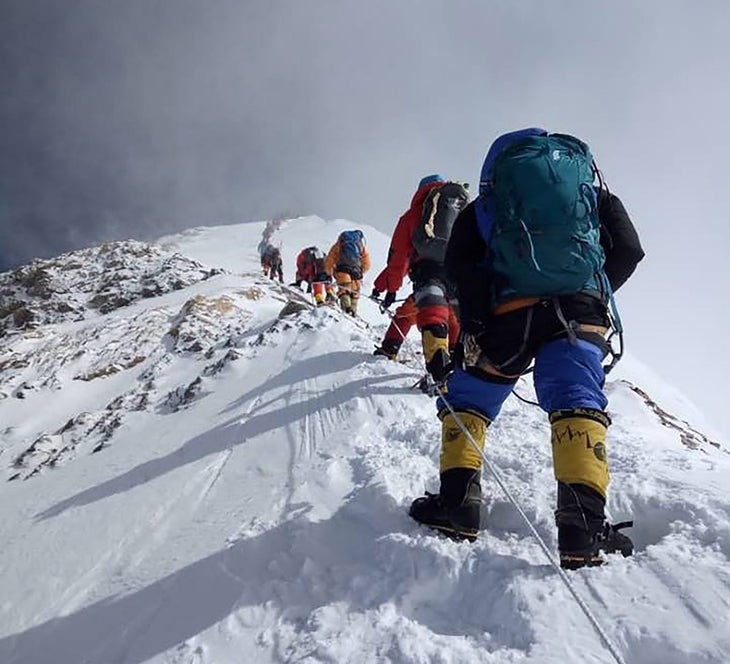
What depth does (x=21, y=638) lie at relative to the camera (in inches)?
111

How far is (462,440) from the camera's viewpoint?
9.61 ft

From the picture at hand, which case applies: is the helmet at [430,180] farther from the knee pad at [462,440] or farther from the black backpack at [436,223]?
the knee pad at [462,440]

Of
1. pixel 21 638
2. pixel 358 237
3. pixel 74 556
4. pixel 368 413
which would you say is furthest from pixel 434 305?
pixel 358 237

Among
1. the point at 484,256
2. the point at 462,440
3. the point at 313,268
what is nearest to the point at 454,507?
the point at 462,440

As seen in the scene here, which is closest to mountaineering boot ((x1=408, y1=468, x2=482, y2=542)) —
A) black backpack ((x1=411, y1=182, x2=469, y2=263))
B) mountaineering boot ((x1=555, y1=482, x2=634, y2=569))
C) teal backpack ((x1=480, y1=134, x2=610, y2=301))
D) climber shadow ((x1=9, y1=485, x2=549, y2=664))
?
climber shadow ((x1=9, y1=485, x2=549, y2=664))

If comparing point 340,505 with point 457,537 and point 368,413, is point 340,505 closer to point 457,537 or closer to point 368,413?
point 457,537

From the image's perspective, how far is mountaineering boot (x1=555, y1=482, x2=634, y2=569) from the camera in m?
2.25

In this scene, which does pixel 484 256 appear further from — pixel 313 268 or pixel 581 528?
pixel 313 268

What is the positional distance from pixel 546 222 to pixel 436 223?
315 centimetres

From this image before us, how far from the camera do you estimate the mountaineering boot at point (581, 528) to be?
225cm

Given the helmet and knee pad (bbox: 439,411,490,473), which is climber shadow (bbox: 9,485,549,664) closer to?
knee pad (bbox: 439,411,490,473)

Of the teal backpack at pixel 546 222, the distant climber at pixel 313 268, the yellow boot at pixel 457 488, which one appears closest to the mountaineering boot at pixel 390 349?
the yellow boot at pixel 457 488

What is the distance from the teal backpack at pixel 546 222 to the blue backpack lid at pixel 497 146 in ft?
0.45

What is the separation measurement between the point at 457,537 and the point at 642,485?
108cm
